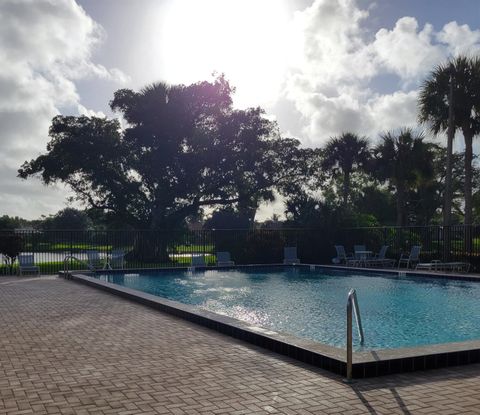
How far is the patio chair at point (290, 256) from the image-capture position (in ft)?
71.9

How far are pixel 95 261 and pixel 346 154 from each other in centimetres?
1609

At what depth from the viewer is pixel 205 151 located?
27422mm

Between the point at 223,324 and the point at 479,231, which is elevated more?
the point at 479,231

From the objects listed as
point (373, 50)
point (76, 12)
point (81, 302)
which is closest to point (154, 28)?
point (76, 12)

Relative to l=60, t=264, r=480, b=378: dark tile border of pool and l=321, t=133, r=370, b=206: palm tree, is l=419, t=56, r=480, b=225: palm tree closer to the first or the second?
l=321, t=133, r=370, b=206: palm tree

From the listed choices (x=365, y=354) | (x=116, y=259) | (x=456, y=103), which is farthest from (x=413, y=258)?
(x=365, y=354)

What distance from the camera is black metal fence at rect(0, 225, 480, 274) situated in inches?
739

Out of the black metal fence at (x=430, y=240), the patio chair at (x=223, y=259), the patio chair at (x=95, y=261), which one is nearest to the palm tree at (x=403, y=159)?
the black metal fence at (x=430, y=240)

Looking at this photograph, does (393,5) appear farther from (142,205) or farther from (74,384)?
(142,205)

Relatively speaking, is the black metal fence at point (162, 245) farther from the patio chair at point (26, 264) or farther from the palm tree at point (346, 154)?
the palm tree at point (346, 154)

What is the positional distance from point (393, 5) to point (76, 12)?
8046 millimetres

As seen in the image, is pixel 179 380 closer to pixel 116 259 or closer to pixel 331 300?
pixel 331 300

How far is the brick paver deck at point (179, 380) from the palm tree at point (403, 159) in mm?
19967

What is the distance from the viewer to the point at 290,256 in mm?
22047
